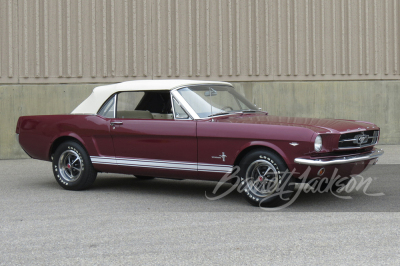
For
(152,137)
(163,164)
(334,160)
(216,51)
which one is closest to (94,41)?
(216,51)

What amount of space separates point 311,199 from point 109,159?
2.60m

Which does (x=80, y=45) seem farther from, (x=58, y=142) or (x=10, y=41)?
(x=58, y=142)

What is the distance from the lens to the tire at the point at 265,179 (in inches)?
243

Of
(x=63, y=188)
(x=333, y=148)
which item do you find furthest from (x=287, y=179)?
(x=63, y=188)

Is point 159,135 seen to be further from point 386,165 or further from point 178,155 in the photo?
point 386,165

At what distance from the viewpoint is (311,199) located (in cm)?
688

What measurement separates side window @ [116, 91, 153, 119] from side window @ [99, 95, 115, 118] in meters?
0.08

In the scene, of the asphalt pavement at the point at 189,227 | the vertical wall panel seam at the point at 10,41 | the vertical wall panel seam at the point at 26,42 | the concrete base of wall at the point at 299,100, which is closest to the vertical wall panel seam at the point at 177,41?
the concrete base of wall at the point at 299,100

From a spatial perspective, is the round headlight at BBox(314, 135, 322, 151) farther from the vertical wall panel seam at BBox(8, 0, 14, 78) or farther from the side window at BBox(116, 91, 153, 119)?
the vertical wall panel seam at BBox(8, 0, 14, 78)

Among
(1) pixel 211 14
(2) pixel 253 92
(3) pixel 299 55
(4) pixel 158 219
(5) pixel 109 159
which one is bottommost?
(4) pixel 158 219

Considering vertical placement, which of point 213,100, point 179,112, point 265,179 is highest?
point 213,100

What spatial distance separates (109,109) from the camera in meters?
7.62

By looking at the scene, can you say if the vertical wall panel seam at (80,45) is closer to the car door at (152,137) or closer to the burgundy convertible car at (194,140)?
the burgundy convertible car at (194,140)

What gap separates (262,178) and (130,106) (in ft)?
7.13
